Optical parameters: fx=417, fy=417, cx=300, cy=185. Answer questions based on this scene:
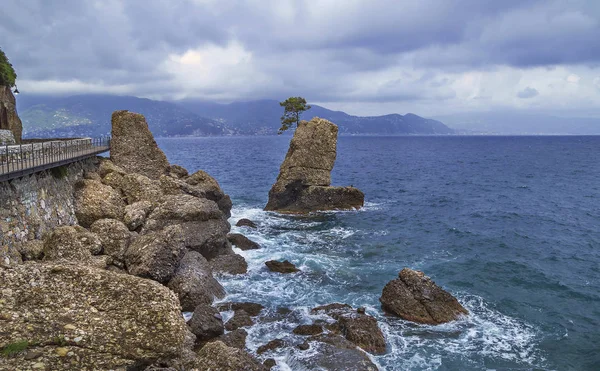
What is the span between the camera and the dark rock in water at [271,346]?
66.7 ft

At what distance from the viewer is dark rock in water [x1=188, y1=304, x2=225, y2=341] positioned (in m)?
20.5

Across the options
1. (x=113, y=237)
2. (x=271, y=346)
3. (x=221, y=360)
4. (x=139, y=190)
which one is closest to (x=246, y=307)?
(x=271, y=346)

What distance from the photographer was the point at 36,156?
3244cm

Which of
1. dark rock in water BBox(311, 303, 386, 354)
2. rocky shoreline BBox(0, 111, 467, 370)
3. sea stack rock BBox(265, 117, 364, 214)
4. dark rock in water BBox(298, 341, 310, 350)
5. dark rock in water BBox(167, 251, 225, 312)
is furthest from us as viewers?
sea stack rock BBox(265, 117, 364, 214)

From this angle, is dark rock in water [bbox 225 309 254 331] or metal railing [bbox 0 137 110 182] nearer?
dark rock in water [bbox 225 309 254 331]

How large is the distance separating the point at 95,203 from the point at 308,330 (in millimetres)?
20982

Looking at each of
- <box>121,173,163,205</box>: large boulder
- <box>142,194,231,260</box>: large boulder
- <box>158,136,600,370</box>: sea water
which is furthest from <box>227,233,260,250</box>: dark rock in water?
<box>121,173,163,205</box>: large boulder

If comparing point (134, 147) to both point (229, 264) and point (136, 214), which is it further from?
point (229, 264)

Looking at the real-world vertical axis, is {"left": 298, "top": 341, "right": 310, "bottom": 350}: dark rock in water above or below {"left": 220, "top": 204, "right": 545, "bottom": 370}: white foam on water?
above

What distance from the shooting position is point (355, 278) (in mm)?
31312

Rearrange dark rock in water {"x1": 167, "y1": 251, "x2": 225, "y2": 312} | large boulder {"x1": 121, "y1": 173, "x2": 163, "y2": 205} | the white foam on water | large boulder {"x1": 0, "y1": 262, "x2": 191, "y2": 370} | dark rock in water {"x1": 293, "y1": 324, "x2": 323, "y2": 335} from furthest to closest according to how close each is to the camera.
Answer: large boulder {"x1": 121, "y1": 173, "x2": 163, "y2": 205}, dark rock in water {"x1": 167, "y1": 251, "x2": 225, "y2": 312}, dark rock in water {"x1": 293, "y1": 324, "x2": 323, "y2": 335}, the white foam on water, large boulder {"x1": 0, "y1": 262, "x2": 191, "y2": 370}

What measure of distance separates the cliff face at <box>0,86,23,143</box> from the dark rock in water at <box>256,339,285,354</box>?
43.6 m

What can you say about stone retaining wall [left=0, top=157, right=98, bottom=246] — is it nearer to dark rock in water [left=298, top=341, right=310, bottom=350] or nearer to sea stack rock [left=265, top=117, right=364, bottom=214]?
dark rock in water [left=298, top=341, right=310, bottom=350]

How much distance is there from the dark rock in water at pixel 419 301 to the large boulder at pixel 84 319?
15272 mm
